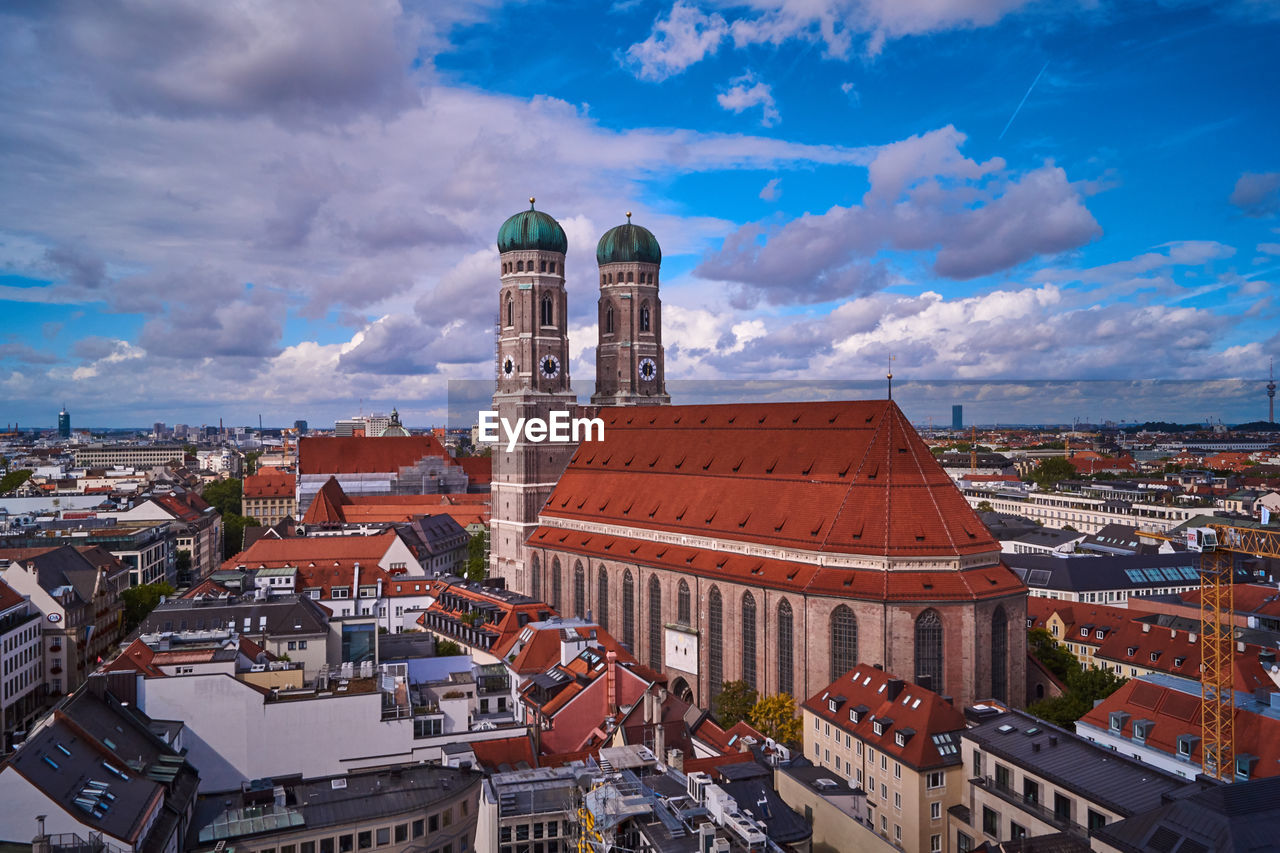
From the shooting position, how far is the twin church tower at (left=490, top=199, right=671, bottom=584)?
96750mm

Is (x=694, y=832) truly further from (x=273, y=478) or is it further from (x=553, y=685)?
(x=273, y=478)

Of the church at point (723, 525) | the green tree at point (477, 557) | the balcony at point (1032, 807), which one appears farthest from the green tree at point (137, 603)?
the balcony at point (1032, 807)

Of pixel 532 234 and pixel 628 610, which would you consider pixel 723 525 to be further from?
pixel 532 234

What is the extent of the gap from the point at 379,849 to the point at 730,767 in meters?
15.9

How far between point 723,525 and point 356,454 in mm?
96179

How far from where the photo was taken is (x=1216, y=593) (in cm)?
5050

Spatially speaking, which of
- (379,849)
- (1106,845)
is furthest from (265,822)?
(1106,845)

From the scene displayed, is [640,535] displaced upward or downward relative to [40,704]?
upward

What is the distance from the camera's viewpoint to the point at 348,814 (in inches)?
1431

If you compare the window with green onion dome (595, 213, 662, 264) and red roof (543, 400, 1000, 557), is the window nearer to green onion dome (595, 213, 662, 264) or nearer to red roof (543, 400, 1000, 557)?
red roof (543, 400, 1000, 557)

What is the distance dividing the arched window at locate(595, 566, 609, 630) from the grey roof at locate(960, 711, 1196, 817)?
3773 cm

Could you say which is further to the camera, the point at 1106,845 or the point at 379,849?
the point at 379,849

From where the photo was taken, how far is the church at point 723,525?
61094 mm

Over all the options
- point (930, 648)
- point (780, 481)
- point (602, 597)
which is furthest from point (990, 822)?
point (602, 597)
